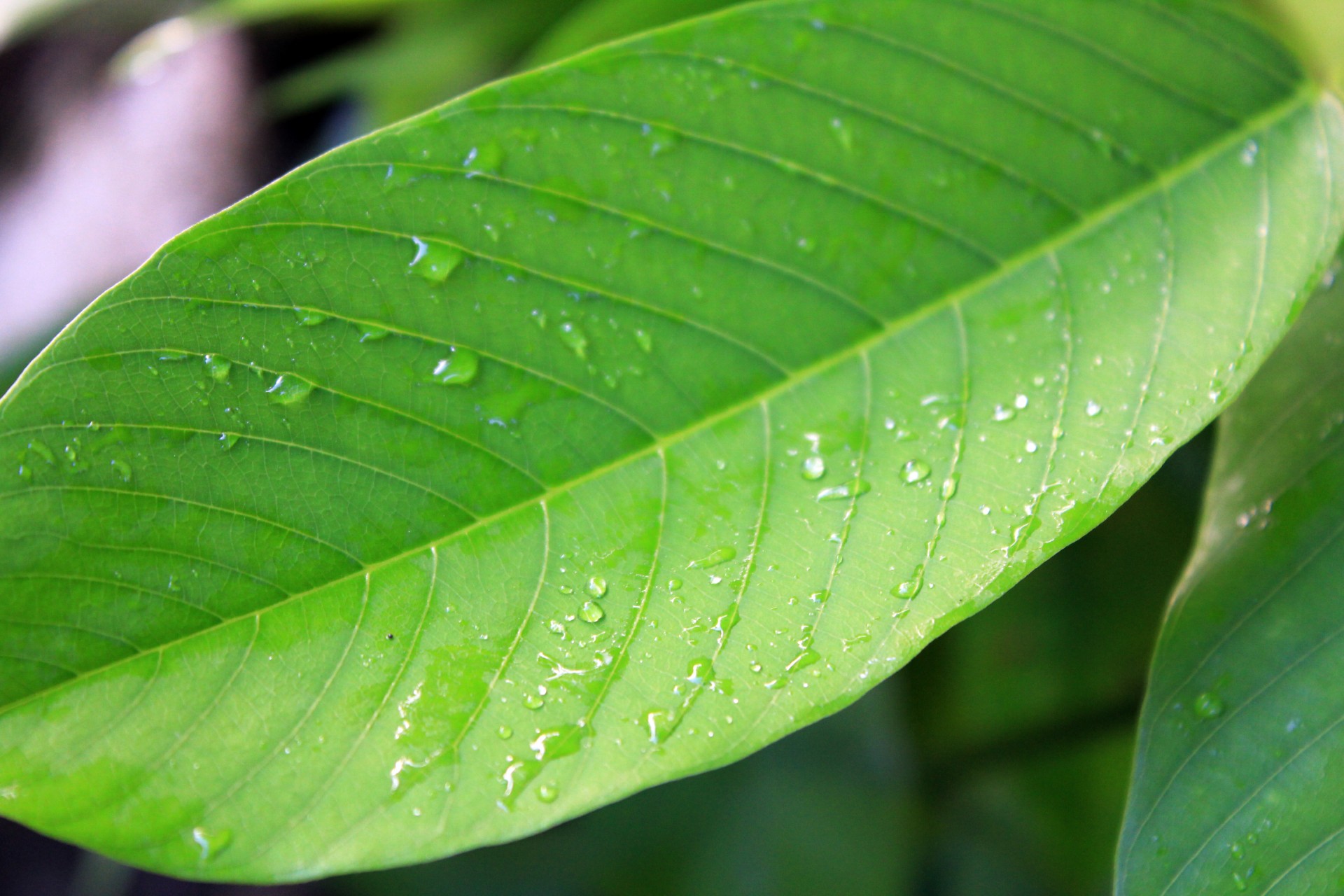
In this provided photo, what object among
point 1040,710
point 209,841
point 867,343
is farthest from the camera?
point 1040,710

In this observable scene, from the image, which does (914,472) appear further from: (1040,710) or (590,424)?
(1040,710)

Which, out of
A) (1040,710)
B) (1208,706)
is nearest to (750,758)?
(1040,710)

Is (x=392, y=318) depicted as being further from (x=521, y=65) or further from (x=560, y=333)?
(x=521, y=65)

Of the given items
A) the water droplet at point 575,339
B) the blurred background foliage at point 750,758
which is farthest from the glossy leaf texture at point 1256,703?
the blurred background foliage at point 750,758

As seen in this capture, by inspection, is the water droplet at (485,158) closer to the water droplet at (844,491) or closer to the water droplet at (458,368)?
the water droplet at (458,368)

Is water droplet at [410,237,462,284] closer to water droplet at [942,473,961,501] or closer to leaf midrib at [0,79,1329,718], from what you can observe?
leaf midrib at [0,79,1329,718]

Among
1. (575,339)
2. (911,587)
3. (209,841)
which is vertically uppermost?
(575,339)

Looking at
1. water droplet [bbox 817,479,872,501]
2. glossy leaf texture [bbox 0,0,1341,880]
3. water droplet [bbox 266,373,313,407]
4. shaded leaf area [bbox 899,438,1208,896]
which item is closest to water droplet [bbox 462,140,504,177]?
glossy leaf texture [bbox 0,0,1341,880]
